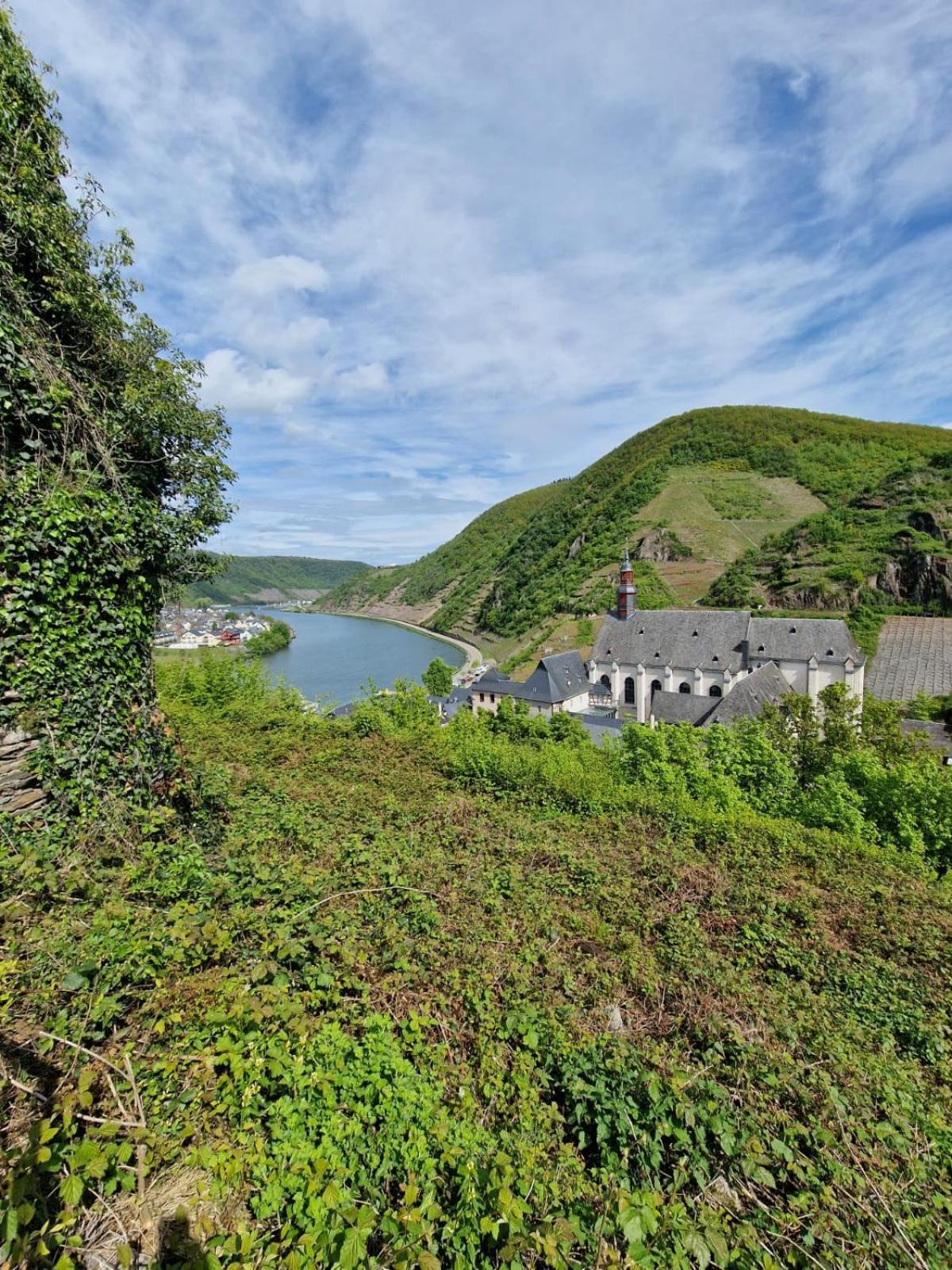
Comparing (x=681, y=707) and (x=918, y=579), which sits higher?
(x=918, y=579)

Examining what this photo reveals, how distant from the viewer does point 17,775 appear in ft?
15.1

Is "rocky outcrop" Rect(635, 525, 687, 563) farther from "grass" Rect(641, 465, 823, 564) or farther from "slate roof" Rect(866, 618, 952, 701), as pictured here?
"slate roof" Rect(866, 618, 952, 701)

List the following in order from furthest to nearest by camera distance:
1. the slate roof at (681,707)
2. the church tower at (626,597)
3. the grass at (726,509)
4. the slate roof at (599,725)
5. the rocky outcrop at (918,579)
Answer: the grass at (726,509)
the rocky outcrop at (918,579)
the church tower at (626,597)
the slate roof at (681,707)
the slate roof at (599,725)

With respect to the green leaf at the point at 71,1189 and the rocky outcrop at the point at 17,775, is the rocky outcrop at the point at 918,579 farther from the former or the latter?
the green leaf at the point at 71,1189

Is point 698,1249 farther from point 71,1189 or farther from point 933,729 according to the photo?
point 933,729

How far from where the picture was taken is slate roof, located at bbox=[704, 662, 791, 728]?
2581 cm

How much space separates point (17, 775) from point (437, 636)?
98330 mm

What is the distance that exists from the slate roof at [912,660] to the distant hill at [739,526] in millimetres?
7009

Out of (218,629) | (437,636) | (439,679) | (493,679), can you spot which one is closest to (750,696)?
(493,679)

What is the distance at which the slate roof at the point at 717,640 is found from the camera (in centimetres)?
3447

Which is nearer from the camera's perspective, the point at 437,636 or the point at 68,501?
the point at 68,501

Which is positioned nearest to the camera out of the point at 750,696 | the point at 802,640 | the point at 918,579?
the point at 750,696

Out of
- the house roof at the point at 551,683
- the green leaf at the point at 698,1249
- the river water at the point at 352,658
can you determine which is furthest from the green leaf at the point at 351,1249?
A: the river water at the point at 352,658

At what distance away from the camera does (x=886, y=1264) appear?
2383 mm
